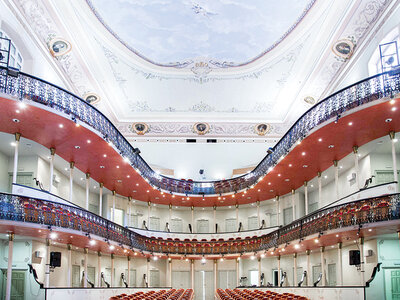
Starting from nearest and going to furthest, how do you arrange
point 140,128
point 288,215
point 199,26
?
point 199,26
point 288,215
point 140,128

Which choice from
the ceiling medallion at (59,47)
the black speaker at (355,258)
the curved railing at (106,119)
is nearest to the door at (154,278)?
the curved railing at (106,119)

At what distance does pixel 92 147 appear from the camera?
795 inches

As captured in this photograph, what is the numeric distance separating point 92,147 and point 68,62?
22.2ft

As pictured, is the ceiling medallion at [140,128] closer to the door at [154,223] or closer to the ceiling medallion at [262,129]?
the door at [154,223]

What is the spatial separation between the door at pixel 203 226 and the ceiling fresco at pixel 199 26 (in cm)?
1363

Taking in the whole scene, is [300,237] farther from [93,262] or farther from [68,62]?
[68,62]

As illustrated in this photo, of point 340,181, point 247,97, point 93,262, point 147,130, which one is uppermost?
point 247,97

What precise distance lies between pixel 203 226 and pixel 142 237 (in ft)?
30.9

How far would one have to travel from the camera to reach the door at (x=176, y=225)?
3566 centimetres

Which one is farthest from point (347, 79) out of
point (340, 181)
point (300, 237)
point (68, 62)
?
point (68, 62)

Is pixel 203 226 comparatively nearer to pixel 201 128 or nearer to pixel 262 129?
pixel 201 128

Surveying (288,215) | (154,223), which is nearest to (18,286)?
(154,223)

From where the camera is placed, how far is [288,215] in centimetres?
3142

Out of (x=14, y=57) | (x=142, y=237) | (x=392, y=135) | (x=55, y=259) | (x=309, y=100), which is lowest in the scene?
(x=55, y=259)
